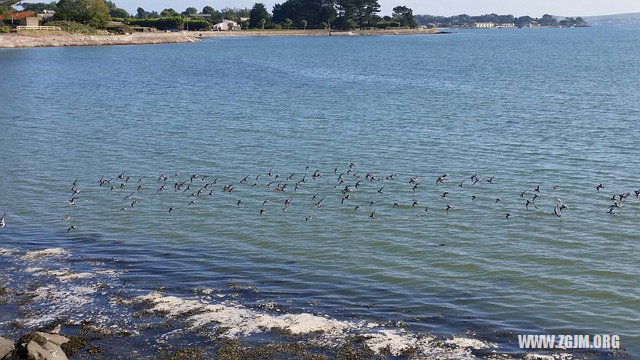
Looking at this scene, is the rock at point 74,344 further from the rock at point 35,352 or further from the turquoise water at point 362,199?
the turquoise water at point 362,199

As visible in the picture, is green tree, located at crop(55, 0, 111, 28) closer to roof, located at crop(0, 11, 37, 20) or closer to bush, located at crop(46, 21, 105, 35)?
bush, located at crop(46, 21, 105, 35)

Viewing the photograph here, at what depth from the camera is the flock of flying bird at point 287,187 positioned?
2697cm

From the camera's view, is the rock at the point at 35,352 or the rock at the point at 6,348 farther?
the rock at the point at 6,348

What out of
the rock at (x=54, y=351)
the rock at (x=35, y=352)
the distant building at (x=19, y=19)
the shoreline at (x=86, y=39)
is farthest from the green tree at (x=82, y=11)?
the rock at (x=35, y=352)

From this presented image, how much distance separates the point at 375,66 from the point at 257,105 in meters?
47.3

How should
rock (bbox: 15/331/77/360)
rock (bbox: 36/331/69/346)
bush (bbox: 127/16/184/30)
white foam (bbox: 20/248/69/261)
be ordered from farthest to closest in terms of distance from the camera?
bush (bbox: 127/16/184/30), white foam (bbox: 20/248/69/261), rock (bbox: 36/331/69/346), rock (bbox: 15/331/77/360)

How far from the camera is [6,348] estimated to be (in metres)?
14.1

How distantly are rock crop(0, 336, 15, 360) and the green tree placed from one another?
15126 cm

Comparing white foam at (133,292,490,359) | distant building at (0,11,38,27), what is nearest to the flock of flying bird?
white foam at (133,292,490,359)

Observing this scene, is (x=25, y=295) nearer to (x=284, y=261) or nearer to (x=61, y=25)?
(x=284, y=261)

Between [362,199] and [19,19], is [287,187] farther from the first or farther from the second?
[19,19]

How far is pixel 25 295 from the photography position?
59.5 ft

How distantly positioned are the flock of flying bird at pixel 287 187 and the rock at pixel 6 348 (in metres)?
11.7

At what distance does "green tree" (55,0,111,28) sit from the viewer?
15462 centimetres
